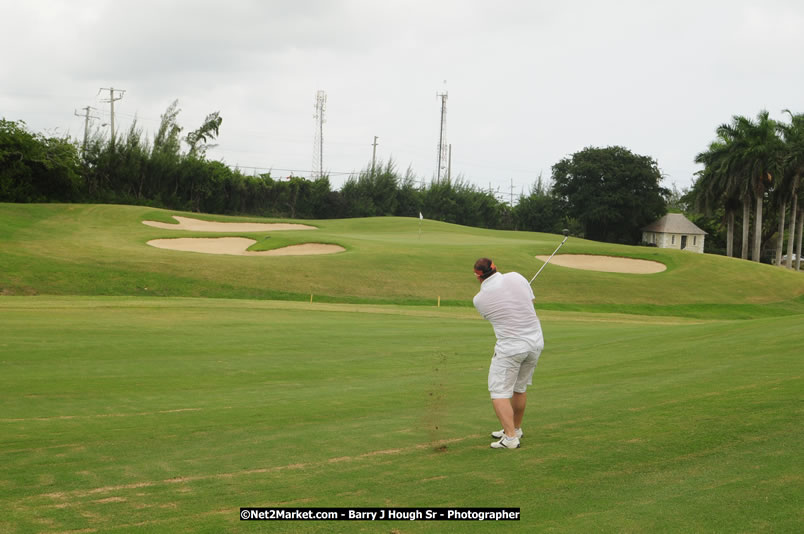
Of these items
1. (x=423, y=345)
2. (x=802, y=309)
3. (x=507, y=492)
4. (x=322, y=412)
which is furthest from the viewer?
(x=802, y=309)

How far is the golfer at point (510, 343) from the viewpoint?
27.7 feet

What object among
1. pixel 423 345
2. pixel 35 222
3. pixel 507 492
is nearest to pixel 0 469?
pixel 507 492

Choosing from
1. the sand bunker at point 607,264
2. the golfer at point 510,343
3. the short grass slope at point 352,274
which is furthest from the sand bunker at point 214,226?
the golfer at point 510,343

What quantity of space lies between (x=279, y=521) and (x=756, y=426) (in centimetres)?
592

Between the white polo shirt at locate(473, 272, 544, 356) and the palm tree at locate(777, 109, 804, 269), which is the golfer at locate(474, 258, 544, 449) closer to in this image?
the white polo shirt at locate(473, 272, 544, 356)

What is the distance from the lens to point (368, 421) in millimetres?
9914

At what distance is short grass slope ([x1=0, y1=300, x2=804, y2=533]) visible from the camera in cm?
618

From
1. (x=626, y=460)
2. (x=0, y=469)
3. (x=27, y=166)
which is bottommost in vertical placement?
(x=0, y=469)

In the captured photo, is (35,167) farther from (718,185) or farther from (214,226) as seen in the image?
(718,185)

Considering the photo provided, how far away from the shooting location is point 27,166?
193 ft

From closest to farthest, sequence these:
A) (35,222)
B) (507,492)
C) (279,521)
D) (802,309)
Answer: (279,521), (507,492), (802,309), (35,222)

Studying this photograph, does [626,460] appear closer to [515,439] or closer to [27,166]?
[515,439]

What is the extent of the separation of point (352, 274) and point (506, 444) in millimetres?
27478

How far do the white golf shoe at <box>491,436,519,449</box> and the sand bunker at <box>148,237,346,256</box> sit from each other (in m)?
32.5
